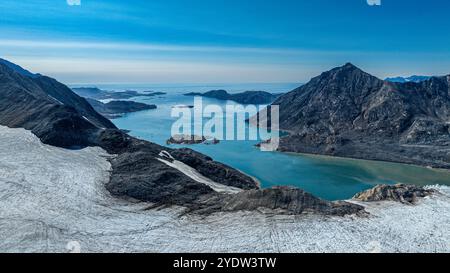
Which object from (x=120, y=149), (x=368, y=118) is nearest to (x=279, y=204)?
(x=120, y=149)

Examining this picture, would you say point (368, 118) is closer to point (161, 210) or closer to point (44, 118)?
point (44, 118)

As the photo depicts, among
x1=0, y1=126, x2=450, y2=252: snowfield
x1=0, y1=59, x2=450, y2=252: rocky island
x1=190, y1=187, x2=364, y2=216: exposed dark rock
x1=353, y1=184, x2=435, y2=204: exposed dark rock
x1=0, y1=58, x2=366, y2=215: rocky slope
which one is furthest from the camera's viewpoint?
x1=353, y1=184, x2=435, y2=204: exposed dark rock

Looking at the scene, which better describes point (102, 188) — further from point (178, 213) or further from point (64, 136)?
point (64, 136)

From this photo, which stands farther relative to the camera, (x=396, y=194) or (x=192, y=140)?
(x=192, y=140)

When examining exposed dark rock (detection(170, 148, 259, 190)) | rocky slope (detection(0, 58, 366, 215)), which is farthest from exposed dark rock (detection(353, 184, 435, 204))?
exposed dark rock (detection(170, 148, 259, 190))

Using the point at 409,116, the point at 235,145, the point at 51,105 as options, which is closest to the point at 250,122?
the point at 235,145

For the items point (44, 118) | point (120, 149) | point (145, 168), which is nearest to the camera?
point (145, 168)

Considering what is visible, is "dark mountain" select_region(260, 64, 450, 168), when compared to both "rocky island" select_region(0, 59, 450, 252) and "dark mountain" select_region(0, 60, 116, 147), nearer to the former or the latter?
"rocky island" select_region(0, 59, 450, 252)
